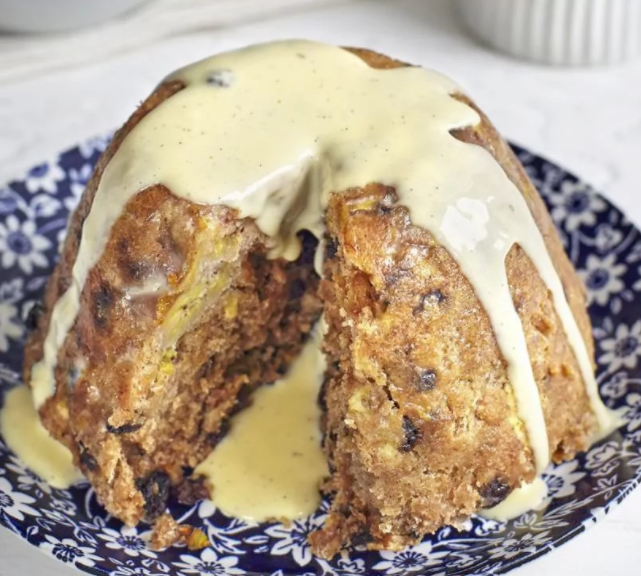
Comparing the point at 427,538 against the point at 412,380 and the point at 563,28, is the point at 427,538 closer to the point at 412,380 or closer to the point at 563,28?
the point at 412,380

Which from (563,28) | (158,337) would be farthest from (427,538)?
(563,28)

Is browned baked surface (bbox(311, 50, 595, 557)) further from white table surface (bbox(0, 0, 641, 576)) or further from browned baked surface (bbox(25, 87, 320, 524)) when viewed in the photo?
white table surface (bbox(0, 0, 641, 576))

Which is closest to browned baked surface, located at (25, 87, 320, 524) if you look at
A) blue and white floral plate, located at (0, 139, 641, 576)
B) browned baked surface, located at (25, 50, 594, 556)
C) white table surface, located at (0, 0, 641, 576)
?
browned baked surface, located at (25, 50, 594, 556)

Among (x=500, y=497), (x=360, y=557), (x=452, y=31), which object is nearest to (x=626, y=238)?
(x=500, y=497)

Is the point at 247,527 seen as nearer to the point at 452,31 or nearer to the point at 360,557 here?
the point at 360,557

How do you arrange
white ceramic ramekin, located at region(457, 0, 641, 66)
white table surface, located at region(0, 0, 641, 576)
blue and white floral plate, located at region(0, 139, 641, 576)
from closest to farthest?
1. blue and white floral plate, located at region(0, 139, 641, 576)
2. white table surface, located at region(0, 0, 641, 576)
3. white ceramic ramekin, located at region(457, 0, 641, 66)

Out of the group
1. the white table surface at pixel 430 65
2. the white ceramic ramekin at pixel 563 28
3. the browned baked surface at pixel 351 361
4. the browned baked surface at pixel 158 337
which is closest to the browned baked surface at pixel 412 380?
the browned baked surface at pixel 351 361
